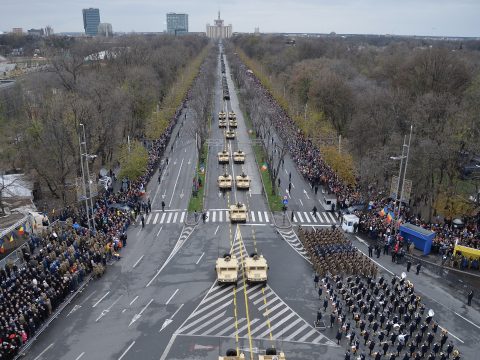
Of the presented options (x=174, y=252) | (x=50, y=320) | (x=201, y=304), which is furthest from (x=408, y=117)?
(x=50, y=320)

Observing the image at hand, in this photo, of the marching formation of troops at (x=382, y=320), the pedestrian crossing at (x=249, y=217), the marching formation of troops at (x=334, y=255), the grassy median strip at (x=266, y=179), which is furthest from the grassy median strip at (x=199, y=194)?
the marching formation of troops at (x=382, y=320)

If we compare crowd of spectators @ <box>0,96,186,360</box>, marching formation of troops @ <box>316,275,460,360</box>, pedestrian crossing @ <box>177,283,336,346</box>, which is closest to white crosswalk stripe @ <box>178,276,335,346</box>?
pedestrian crossing @ <box>177,283,336,346</box>

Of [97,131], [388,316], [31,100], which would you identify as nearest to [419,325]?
[388,316]

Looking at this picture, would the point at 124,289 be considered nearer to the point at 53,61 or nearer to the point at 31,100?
the point at 31,100

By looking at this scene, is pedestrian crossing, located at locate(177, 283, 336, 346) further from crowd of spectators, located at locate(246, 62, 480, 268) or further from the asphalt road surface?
crowd of spectators, located at locate(246, 62, 480, 268)

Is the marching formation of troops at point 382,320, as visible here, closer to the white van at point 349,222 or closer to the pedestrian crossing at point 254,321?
the pedestrian crossing at point 254,321

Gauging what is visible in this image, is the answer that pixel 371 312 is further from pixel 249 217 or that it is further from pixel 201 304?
pixel 249 217
